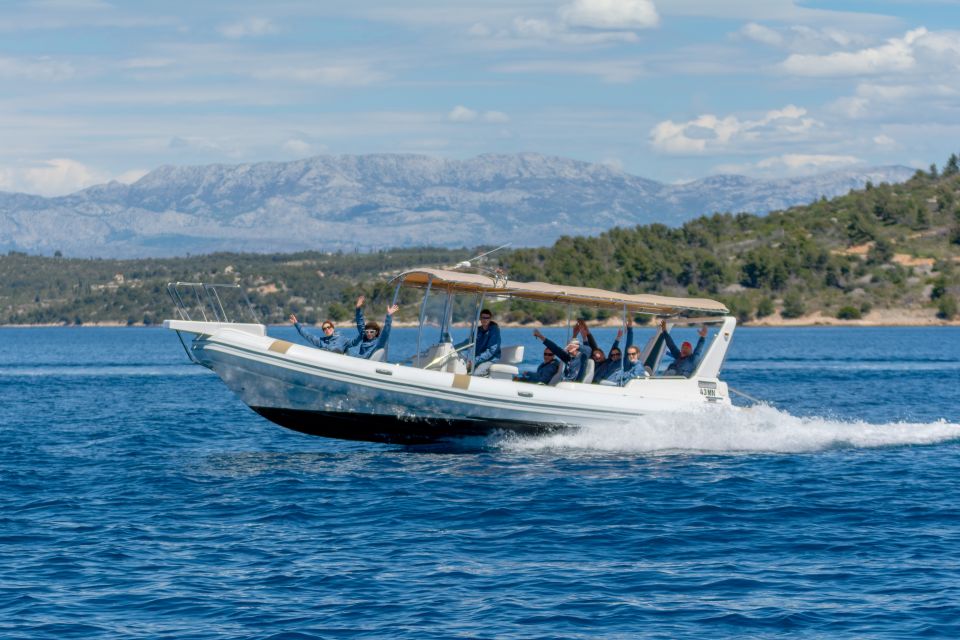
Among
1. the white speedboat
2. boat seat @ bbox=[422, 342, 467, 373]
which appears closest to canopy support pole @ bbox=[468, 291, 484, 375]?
the white speedboat

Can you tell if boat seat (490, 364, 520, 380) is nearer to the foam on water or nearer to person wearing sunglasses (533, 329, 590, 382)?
person wearing sunglasses (533, 329, 590, 382)

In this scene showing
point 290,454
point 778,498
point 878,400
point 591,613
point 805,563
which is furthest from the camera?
point 878,400

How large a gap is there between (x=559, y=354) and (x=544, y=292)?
1.14 meters

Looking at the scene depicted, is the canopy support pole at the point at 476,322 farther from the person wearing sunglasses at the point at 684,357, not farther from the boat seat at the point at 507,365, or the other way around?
the person wearing sunglasses at the point at 684,357

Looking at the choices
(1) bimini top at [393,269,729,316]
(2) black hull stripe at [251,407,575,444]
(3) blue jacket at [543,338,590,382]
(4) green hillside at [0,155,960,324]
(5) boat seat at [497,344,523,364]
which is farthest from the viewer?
(4) green hillside at [0,155,960,324]

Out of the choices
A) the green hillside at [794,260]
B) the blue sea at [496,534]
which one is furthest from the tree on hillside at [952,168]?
the blue sea at [496,534]

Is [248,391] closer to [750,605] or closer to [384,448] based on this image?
[384,448]

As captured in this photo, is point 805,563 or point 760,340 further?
point 760,340

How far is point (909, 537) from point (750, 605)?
159 inches

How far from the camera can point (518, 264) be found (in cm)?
11669

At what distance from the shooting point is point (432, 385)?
68.8 feet

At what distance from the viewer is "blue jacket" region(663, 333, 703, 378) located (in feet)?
75.2

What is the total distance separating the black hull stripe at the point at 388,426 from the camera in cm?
2109

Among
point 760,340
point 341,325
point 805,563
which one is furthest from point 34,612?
point 341,325
